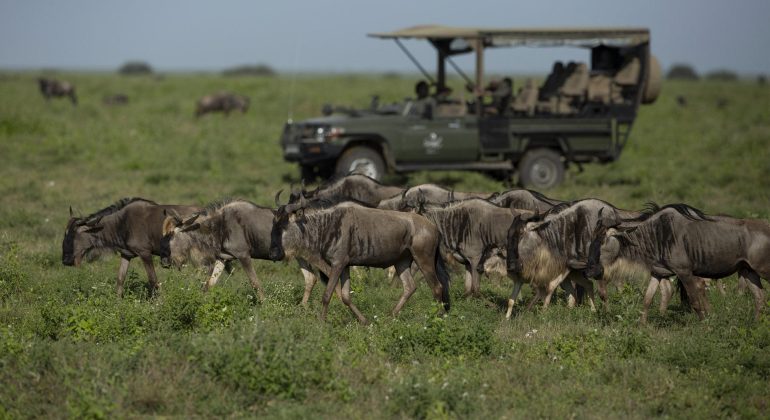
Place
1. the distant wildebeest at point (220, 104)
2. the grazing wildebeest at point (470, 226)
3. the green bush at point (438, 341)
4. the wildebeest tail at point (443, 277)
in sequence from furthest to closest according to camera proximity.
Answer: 1. the distant wildebeest at point (220, 104)
2. the grazing wildebeest at point (470, 226)
3. the wildebeest tail at point (443, 277)
4. the green bush at point (438, 341)

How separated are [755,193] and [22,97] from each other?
1333 inches

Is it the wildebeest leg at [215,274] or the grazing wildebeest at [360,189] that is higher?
the grazing wildebeest at [360,189]

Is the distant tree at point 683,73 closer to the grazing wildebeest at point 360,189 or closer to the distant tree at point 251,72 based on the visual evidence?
the distant tree at point 251,72

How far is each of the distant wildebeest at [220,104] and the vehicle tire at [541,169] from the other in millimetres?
19398

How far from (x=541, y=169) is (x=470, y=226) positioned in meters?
7.92

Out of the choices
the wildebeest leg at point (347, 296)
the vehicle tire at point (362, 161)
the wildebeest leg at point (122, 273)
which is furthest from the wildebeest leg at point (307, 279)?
the vehicle tire at point (362, 161)

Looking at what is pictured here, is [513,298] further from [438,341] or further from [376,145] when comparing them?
[376,145]

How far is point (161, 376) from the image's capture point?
6.86 meters

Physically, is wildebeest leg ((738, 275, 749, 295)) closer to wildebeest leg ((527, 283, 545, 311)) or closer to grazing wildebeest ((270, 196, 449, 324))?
wildebeest leg ((527, 283, 545, 311))

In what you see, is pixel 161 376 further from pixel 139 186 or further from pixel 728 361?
pixel 139 186

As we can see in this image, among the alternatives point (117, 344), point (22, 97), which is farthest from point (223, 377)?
point (22, 97)

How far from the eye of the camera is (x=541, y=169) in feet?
57.8

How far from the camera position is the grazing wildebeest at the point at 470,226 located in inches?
391

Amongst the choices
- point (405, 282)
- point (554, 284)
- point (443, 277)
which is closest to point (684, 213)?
point (554, 284)
